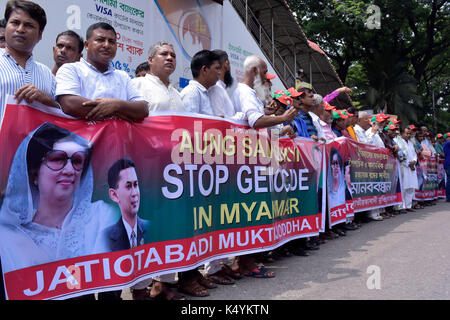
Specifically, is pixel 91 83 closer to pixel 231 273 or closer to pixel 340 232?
pixel 231 273

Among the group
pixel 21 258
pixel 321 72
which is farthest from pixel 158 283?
pixel 321 72

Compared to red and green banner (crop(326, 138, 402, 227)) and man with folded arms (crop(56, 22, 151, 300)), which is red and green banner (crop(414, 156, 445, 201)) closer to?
red and green banner (crop(326, 138, 402, 227))

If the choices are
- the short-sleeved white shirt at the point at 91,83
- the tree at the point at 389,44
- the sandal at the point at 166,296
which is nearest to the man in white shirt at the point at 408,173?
the sandal at the point at 166,296

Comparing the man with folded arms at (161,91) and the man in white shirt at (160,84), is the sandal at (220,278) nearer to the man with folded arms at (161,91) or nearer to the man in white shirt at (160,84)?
the man with folded arms at (161,91)

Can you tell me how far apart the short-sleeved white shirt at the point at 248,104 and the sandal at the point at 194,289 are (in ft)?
5.47

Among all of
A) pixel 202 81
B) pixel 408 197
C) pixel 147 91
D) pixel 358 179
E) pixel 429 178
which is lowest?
pixel 408 197

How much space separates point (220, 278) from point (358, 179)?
13.6 ft

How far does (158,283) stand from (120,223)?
758 millimetres

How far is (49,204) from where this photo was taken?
2621 mm

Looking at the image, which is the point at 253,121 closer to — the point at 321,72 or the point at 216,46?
the point at 216,46

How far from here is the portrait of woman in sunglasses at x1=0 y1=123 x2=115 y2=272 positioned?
2.44 meters

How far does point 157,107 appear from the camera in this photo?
11.9 feet


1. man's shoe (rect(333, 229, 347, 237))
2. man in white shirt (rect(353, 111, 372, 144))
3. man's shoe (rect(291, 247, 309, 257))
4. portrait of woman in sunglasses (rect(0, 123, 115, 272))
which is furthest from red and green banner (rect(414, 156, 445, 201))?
portrait of woman in sunglasses (rect(0, 123, 115, 272))

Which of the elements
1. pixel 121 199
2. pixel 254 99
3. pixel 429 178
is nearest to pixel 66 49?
pixel 121 199
